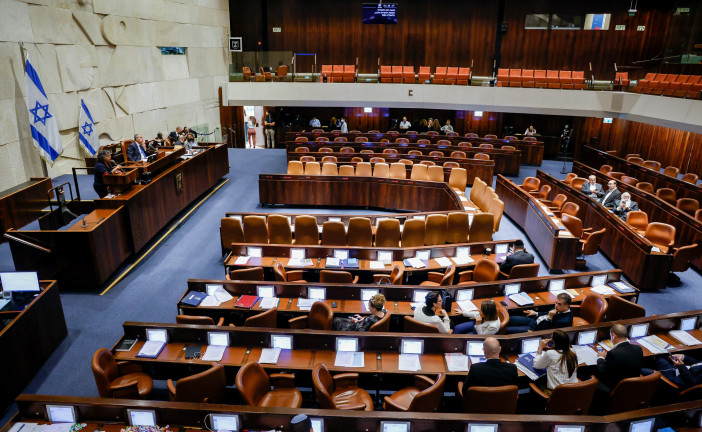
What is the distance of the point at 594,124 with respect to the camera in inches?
689

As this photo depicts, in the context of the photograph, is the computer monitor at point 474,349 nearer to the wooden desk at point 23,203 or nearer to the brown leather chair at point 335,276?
the brown leather chair at point 335,276

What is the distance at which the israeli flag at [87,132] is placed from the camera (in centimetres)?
1087

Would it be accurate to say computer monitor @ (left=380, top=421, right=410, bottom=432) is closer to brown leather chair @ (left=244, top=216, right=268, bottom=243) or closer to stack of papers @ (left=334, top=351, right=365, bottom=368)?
stack of papers @ (left=334, top=351, right=365, bottom=368)

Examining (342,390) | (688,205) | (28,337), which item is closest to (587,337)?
(342,390)

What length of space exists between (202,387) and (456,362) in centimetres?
245

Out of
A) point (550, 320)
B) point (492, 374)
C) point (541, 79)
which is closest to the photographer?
point (492, 374)

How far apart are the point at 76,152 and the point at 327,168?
6.23 meters

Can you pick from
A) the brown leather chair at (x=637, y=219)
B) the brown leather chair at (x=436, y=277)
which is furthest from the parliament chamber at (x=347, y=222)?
the brown leather chair at (x=637, y=219)

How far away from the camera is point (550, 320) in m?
5.12

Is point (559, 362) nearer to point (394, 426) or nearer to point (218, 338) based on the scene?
point (394, 426)

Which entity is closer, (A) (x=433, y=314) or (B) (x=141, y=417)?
(B) (x=141, y=417)

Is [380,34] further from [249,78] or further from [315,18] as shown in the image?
[249,78]

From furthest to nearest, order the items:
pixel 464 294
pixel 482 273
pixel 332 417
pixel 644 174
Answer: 1. pixel 644 174
2. pixel 482 273
3. pixel 464 294
4. pixel 332 417

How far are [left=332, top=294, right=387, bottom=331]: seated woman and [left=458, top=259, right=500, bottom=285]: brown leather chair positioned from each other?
1.70m
